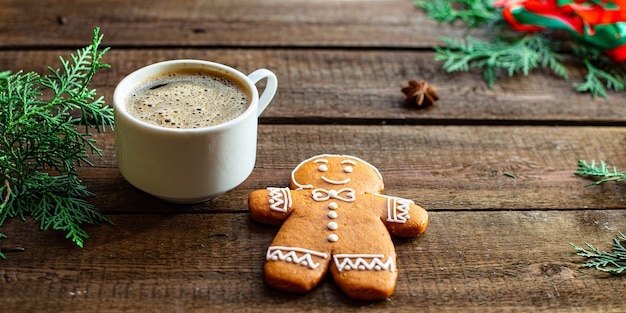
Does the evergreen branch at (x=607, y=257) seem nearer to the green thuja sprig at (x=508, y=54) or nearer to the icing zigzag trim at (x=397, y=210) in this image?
the icing zigzag trim at (x=397, y=210)

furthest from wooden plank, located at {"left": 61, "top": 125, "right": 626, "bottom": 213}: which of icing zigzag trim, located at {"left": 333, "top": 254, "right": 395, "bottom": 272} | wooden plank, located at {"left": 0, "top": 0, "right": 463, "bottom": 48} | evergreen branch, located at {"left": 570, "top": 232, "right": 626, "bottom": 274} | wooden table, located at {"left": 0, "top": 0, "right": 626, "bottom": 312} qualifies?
wooden plank, located at {"left": 0, "top": 0, "right": 463, "bottom": 48}

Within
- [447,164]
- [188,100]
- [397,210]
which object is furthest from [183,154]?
[447,164]

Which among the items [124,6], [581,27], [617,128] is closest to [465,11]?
[581,27]

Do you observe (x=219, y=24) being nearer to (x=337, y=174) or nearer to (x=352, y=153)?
(x=352, y=153)

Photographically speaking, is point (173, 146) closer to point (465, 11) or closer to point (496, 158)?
point (496, 158)

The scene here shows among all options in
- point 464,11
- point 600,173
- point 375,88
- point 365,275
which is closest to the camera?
point 365,275
